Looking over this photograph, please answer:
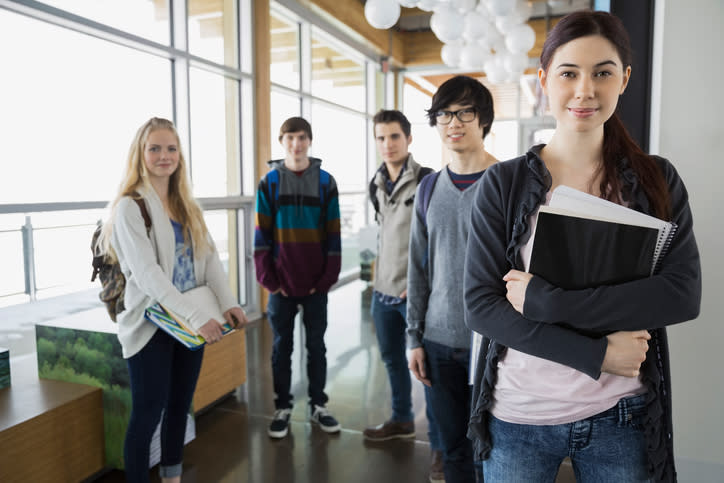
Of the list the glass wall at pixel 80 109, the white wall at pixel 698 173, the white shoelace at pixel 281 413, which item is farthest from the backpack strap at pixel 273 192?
the white wall at pixel 698 173

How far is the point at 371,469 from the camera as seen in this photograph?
241cm

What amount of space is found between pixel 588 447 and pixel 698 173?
1149 millimetres

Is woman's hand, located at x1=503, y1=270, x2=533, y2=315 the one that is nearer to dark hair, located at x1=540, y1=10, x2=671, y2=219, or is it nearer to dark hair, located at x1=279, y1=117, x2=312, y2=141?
dark hair, located at x1=540, y1=10, x2=671, y2=219

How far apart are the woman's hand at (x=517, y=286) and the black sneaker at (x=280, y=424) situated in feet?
6.66

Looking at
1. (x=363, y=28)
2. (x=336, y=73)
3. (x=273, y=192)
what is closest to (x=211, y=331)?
(x=273, y=192)

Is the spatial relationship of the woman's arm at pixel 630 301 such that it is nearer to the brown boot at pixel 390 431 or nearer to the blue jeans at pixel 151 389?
the blue jeans at pixel 151 389

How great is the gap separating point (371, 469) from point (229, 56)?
4.14m

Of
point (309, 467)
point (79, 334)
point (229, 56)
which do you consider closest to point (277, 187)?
point (79, 334)

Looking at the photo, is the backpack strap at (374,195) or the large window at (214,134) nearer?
the backpack strap at (374,195)

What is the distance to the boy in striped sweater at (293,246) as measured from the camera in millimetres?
2672

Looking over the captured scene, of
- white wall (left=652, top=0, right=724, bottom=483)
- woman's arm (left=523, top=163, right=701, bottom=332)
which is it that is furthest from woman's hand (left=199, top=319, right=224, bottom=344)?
white wall (left=652, top=0, right=724, bottom=483)

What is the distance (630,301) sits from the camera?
906 millimetres

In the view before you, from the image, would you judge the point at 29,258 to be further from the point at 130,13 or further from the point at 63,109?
the point at 130,13

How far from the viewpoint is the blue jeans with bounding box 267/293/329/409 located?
8.87 ft
